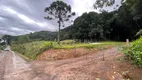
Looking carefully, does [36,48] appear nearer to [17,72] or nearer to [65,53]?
[65,53]

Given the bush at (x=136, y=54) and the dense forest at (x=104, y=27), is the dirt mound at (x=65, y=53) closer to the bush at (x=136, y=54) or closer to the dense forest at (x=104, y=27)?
the bush at (x=136, y=54)

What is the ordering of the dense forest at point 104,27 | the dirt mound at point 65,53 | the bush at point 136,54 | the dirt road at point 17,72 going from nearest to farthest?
the bush at point 136,54 → the dirt road at point 17,72 → the dirt mound at point 65,53 → the dense forest at point 104,27

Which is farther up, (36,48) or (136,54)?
(136,54)

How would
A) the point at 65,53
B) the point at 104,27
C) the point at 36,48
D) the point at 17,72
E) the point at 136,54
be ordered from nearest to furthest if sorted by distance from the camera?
1. the point at 136,54
2. the point at 17,72
3. the point at 65,53
4. the point at 36,48
5. the point at 104,27

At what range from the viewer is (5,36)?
148 metres

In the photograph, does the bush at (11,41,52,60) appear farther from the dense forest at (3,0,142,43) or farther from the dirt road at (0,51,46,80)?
the dense forest at (3,0,142,43)

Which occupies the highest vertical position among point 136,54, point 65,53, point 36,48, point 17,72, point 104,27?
point 104,27

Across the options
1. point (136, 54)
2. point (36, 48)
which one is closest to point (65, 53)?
point (36, 48)

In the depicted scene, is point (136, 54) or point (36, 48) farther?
point (36, 48)

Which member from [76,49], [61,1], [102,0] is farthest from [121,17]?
[102,0]

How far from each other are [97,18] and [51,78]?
4694 cm

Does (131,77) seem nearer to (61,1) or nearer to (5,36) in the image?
(61,1)

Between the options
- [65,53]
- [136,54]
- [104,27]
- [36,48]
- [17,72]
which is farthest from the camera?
[104,27]

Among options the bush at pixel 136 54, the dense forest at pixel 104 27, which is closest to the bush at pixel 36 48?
the bush at pixel 136 54
